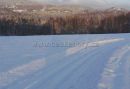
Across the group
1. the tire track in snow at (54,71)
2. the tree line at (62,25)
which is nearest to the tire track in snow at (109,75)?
the tire track in snow at (54,71)

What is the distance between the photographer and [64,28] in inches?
1804

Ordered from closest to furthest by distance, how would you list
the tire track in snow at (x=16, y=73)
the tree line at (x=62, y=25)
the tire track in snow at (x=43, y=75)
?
the tire track in snow at (x=43, y=75) → the tire track in snow at (x=16, y=73) → the tree line at (x=62, y=25)

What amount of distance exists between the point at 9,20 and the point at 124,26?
48.6ft

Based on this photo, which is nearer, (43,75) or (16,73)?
(43,75)

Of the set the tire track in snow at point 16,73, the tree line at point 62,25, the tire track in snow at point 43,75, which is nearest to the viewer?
the tire track in snow at point 43,75

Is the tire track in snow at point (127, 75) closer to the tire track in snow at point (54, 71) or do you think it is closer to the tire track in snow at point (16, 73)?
the tire track in snow at point (54, 71)

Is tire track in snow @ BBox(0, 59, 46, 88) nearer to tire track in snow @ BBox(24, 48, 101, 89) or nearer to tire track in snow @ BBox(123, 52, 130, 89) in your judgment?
tire track in snow @ BBox(24, 48, 101, 89)

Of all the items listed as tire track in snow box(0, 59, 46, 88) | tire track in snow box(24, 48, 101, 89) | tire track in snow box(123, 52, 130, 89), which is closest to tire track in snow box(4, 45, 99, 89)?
tire track in snow box(24, 48, 101, 89)

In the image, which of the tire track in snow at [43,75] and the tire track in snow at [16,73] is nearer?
the tire track in snow at [43,75]

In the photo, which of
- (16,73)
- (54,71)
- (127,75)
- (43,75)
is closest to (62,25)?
(54,71)

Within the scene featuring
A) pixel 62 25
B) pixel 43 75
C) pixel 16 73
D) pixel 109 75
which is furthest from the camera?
pixel 62 25

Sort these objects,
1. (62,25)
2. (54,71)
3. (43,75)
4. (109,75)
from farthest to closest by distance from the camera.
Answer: (62,25) → (54,71) → (109,75) → (43,75)

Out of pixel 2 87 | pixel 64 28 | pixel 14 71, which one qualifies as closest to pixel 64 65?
pixel 14 71

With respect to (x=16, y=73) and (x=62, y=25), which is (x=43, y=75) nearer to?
(x=16, y=73)
